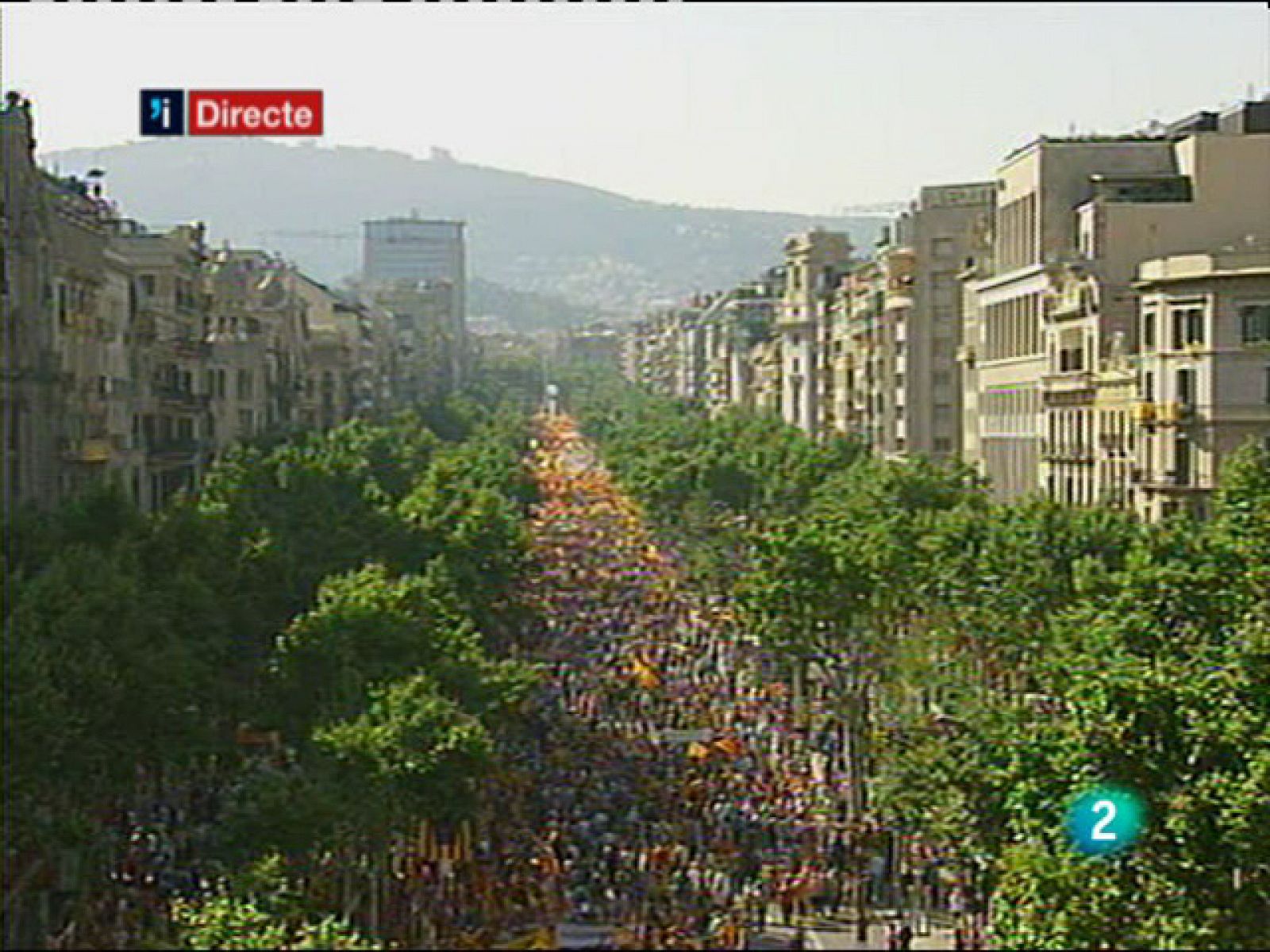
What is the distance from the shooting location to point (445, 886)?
44.6 meters

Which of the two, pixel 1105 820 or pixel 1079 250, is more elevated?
pixel 1079 250

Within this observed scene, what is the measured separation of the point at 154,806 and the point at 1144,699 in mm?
25096

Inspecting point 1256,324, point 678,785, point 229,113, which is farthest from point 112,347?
point 229,113

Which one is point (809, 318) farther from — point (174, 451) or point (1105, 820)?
point (1105, 820)

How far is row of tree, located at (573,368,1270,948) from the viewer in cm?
3406

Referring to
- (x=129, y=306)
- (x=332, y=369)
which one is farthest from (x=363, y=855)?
(x=332, y=369)

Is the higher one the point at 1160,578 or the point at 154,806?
the point at 1160,578

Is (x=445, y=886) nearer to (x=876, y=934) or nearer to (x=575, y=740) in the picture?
(x=876, y=934)

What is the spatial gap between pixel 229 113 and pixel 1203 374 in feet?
165

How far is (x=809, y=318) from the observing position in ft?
584

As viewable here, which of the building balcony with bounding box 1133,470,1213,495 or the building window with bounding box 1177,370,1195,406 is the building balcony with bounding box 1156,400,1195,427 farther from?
the building balcony with bounding box 1133,470,1213,495

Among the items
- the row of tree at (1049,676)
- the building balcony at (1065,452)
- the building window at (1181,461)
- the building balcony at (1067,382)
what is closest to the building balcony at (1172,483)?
the building window at (1181,461)

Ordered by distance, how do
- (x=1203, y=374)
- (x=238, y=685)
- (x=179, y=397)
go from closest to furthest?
(x=238, y=685), (x=1203, y=374), (x=179, y=397)

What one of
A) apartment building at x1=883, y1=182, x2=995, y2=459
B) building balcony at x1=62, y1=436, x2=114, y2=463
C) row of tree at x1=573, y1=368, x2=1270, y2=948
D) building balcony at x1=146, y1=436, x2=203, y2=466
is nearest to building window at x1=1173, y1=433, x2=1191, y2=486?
row of tree at x1=573, y1=368, x2=1270, y2=948
